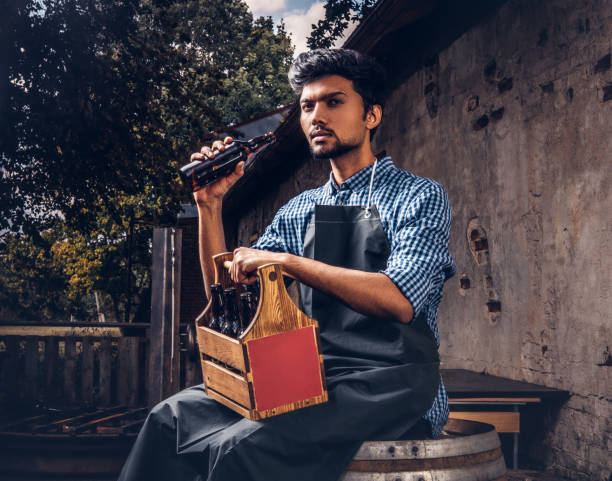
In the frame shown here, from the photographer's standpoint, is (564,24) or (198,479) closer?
(198,479)

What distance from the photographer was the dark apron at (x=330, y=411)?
56.1 inches

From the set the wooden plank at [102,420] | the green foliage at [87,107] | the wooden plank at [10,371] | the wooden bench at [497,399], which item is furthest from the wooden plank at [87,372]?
the wooden bench at [497,399]

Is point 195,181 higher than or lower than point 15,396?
higher

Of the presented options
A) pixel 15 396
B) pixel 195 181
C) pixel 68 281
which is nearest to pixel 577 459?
pixel 195 181

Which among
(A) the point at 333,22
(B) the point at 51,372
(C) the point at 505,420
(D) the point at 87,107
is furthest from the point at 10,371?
(A) the point at 333,22

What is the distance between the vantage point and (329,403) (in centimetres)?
150

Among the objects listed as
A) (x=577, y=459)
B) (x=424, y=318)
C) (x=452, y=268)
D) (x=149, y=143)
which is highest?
(x=149, y=143)

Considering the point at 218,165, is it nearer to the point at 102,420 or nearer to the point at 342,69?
the point at 342,69

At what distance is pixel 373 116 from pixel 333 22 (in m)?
13.0

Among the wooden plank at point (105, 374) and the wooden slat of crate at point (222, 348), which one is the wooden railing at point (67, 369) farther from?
the wooden slat of crate at point (222, 348)

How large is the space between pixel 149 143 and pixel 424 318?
923 centimetres

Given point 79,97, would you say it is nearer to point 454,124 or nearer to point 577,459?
point 454,124

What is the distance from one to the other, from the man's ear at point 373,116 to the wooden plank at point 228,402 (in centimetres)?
95

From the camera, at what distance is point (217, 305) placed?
6.29 ft
